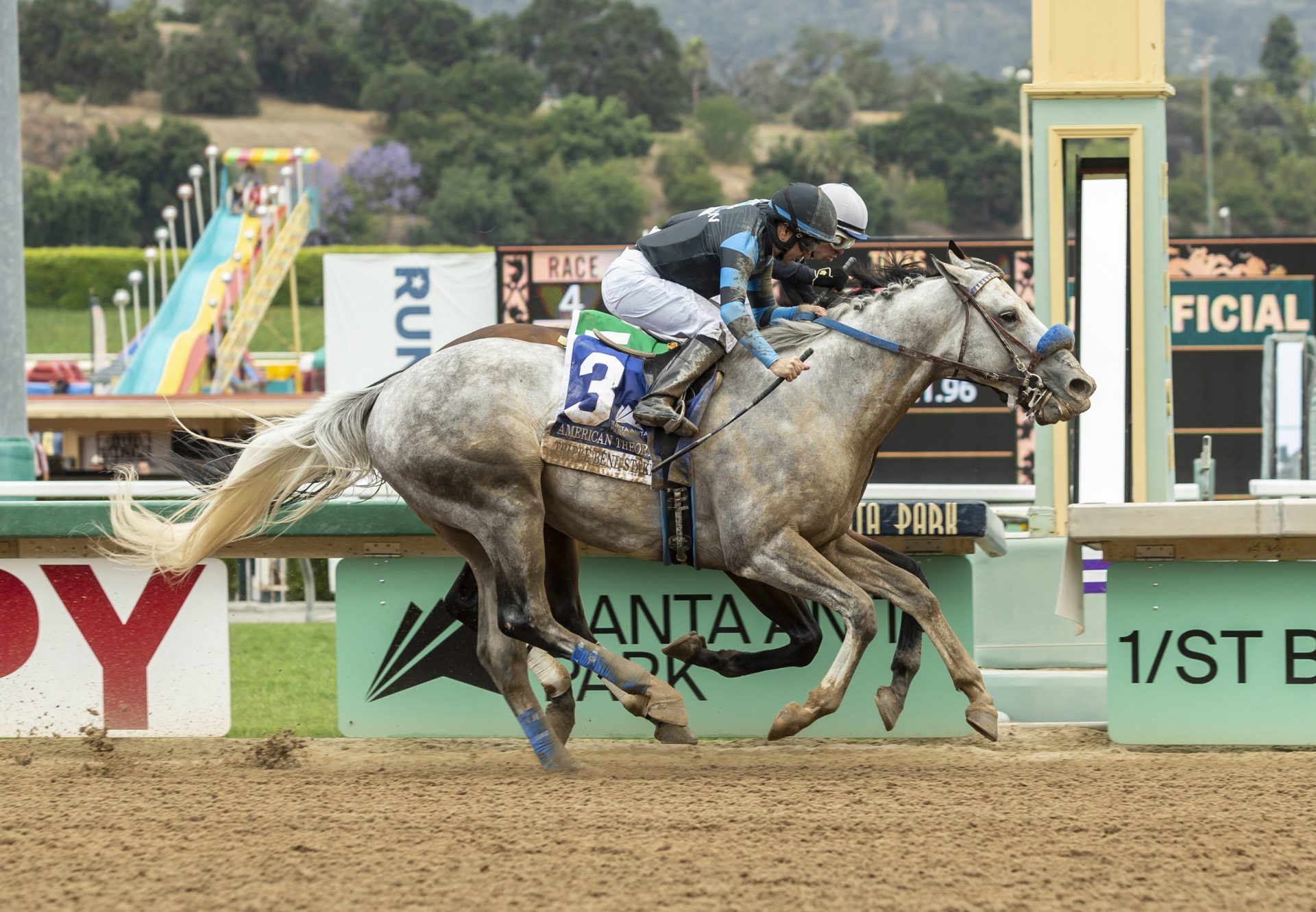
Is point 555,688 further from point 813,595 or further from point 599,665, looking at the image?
point 813,595

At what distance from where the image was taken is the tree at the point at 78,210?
72.9 m

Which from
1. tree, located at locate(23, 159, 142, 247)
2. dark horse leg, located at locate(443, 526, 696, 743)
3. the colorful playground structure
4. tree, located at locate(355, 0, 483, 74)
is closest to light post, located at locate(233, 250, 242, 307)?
the colorful playground structure

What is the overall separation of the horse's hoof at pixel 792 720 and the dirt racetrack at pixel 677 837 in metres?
0.18

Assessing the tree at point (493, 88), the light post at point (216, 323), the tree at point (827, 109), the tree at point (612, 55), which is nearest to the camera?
the light post at point (216, 323)

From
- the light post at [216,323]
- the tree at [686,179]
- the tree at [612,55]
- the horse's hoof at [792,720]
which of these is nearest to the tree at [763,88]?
the tree at [612,55]

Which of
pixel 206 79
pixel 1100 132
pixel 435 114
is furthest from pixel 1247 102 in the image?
pixel 1100 132

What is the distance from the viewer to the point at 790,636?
6609 mm

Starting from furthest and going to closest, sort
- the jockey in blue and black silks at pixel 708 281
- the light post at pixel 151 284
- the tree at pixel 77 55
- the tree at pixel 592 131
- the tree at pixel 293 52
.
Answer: the tree at pixel 293 52, the tree at pixel 77 55, the tree at pixel 592 131, the light post at pixel 151 284, the jockey in blue and black silks at pixel 708 281

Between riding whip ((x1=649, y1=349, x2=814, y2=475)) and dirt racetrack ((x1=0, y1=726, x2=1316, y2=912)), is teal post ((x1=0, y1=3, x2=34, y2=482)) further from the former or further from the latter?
riding whip ((x1=649, y1=349, x2=814, y2=475))

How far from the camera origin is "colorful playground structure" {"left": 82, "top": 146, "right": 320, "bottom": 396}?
26391 millimetres

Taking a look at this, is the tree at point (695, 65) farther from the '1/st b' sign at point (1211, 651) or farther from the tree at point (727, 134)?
the '1/st b' sign at point (1211, 651)

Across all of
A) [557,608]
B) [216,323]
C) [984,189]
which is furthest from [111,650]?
[984,189]

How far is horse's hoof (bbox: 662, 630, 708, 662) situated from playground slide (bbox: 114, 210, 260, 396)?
57.1 feet

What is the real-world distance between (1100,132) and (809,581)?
3.24m
